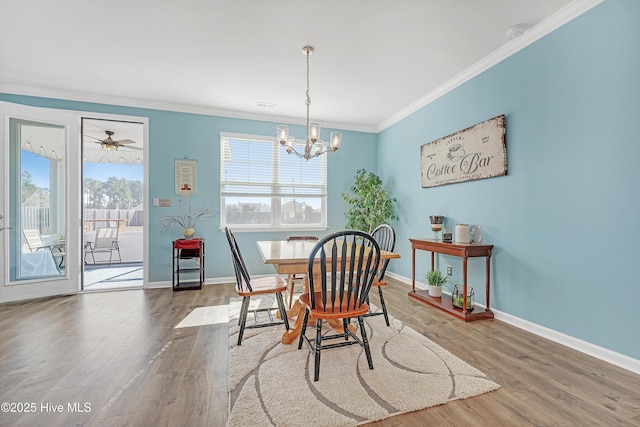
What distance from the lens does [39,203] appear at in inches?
139

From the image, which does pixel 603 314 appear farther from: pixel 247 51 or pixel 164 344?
pixel 247 51

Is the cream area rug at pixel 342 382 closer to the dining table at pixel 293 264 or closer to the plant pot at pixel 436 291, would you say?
the dining table at pixel 293 264

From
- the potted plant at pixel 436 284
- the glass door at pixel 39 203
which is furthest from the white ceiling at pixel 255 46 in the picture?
the potted plant at pixel 436 284

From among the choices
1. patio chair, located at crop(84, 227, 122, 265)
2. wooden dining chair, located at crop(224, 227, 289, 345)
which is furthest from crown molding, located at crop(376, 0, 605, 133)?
patio chair, located at crop(84, 227, 122, 265)

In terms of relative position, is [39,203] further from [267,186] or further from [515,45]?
[515,45]

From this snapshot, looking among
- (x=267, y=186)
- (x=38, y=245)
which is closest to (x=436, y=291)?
(x=267, y=186)

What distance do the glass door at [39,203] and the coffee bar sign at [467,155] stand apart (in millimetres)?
4704

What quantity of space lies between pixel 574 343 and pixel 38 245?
18.7 ft

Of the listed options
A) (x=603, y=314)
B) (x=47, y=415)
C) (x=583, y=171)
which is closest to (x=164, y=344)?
(x=47, y=415)

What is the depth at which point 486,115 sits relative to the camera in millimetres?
2957

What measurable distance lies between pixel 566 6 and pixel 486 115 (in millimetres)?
987

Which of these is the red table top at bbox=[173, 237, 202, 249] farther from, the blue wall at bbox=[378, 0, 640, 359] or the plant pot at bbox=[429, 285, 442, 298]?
the blue wall at bbox=[378, 0, 640, 359]

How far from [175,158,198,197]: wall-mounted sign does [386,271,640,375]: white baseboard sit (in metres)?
4.15

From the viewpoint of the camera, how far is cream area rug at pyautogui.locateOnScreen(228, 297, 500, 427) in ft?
4.73
